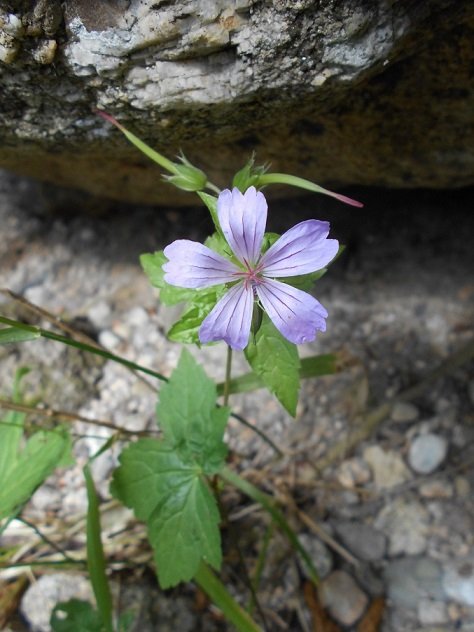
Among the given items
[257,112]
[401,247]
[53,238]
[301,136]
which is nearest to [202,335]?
[257,112]

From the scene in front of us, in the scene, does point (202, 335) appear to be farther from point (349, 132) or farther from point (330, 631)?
point (330, 631)

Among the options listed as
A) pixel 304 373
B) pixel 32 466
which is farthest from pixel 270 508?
pixel 32 466

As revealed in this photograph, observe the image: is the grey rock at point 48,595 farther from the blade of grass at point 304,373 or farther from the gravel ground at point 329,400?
the blade of grass at point 304,373

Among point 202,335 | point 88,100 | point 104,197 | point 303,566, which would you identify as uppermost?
point 104,197

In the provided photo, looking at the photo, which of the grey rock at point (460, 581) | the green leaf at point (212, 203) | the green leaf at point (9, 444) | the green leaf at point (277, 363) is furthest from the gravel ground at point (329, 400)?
the green leaf at point (212, 203)

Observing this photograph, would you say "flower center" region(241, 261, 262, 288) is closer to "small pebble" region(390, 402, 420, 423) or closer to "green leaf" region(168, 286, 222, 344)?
"green leaf" region(168, 286, 222, 344)

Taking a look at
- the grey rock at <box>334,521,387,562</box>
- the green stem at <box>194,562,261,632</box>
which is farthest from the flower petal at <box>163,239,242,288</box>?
the grey rock at <box>334,521,387,562</box>
